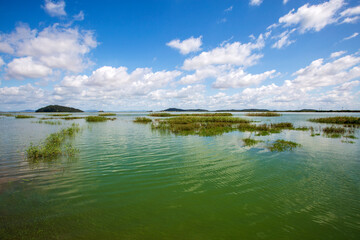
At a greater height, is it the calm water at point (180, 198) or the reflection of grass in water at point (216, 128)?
the reflection of grass in water at point (216, 128)

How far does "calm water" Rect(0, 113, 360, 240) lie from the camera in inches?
209

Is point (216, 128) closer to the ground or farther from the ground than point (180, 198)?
farther from the ground

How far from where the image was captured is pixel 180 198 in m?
7.26

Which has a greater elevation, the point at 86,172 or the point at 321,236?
the point at 86,172

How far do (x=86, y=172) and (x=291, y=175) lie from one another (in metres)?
12.2

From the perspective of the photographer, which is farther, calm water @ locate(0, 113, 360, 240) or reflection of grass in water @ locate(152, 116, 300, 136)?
reflection of grass in water @ locate(152, 116, 300, 136)

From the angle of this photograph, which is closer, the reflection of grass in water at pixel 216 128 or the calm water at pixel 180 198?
the calm water at pixel 180 198

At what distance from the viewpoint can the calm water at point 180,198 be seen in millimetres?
5316

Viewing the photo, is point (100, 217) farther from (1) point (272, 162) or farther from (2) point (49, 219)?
(1) point (272, 162)

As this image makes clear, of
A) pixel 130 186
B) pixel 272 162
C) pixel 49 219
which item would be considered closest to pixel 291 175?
pixel 272 162

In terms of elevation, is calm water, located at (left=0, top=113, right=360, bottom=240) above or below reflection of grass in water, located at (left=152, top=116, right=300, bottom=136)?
below

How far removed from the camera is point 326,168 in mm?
11023

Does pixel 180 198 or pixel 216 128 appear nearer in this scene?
pixel 180 198

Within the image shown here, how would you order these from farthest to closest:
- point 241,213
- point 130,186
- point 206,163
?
point 206,163 → point 130,186 → point 241,213
